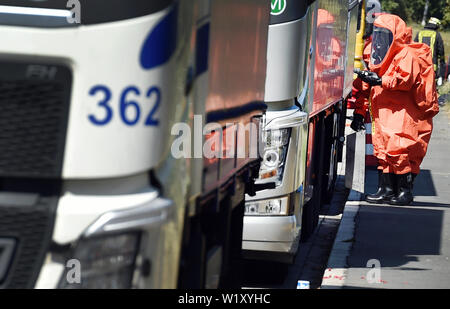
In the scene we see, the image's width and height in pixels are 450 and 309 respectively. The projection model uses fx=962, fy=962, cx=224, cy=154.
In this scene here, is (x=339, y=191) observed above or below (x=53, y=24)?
below

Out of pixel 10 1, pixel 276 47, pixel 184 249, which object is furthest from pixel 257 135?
pixel 10 1

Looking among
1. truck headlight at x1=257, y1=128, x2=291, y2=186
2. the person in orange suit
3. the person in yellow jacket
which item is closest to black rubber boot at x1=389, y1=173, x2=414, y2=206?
the person in orange suit

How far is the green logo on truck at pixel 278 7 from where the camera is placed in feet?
24.7

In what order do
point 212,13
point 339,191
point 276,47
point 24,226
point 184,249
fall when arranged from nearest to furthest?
point 24,226
point 184,249
point 212,13
point 276,47
point 339,191

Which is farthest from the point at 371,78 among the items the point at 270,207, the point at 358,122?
the point at 270,207

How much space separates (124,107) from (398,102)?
28.3 feet

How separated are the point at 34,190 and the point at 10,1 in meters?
0.73

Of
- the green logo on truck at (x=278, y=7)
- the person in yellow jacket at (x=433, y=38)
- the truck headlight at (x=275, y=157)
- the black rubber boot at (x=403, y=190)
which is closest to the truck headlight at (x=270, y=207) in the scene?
the truck headlight at (x=275, y=157)

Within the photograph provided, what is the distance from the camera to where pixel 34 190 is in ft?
11.6

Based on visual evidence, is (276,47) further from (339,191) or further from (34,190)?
(339,191)

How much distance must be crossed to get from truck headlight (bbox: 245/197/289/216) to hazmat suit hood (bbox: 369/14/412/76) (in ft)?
14.0

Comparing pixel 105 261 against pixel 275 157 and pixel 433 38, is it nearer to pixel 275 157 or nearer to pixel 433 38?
pixel 275 157

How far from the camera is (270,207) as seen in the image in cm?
775

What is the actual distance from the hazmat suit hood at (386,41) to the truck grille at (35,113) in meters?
8.38
